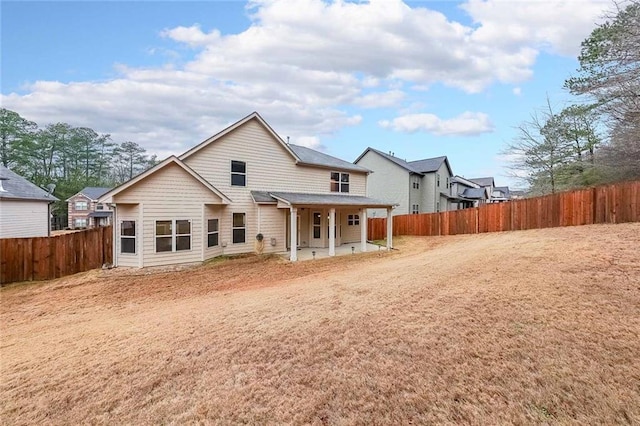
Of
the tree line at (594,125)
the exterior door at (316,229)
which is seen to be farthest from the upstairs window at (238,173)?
the tree line at (594,125)

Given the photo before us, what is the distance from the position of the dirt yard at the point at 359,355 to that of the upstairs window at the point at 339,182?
1204 cm

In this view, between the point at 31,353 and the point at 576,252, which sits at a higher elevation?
the point at 576,252

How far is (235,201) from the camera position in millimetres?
15336

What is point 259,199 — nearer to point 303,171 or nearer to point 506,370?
point 303,171

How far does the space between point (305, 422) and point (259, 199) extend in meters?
13.2

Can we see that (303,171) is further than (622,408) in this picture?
Yes

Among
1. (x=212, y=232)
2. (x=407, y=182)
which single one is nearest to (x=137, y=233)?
(x=212, y=232)

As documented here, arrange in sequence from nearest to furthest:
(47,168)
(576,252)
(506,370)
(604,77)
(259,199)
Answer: (506,370) < (576,252) < (604,77) < (259,199) < (47,168)

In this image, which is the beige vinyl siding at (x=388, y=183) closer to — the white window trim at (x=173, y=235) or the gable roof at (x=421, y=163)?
the gable roof at (x=421, y=163)

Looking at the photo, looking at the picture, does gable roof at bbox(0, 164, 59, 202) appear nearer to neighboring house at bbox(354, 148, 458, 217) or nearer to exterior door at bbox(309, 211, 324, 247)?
exterior door at bbox(309, 211, 324, 247)

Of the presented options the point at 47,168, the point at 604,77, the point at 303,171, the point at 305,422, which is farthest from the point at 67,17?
the point at 47,168

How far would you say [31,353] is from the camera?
4996mm

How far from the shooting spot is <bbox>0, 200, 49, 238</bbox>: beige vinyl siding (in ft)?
56.8

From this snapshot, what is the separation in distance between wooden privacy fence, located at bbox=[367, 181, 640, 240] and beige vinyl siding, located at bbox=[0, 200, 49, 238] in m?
22.1
